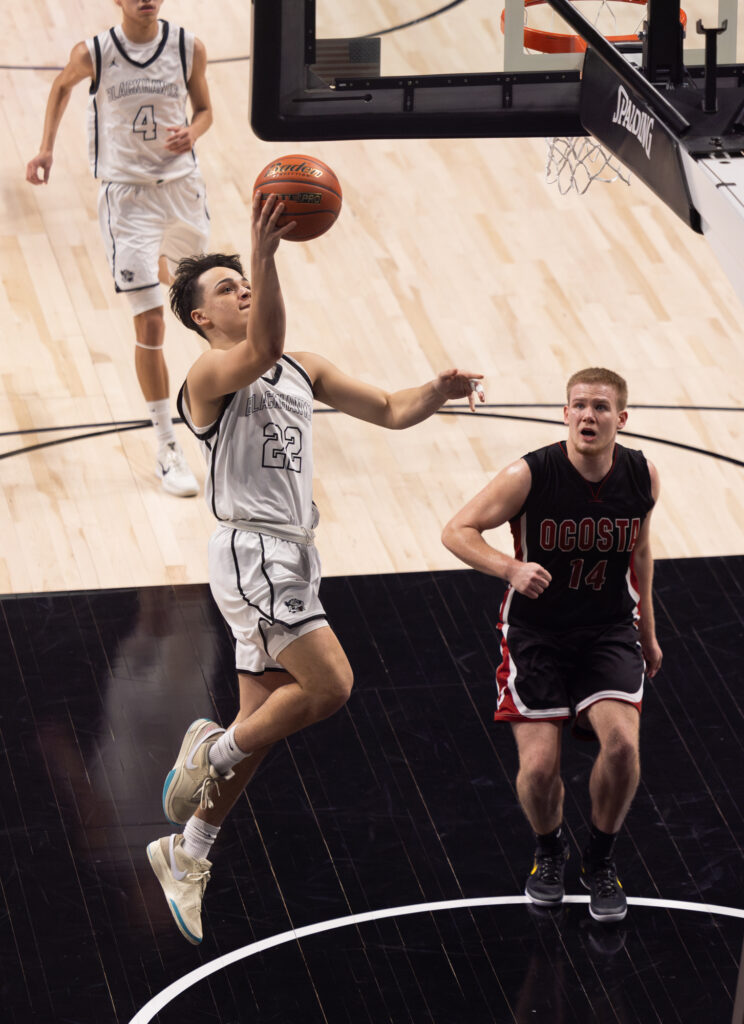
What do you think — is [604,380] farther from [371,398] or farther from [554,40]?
[554,40]

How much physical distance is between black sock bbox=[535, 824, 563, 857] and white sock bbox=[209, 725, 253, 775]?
0.97 meters

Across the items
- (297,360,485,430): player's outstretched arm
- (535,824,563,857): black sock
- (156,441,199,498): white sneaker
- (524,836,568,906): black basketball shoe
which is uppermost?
(297,360,485,430): player's outstretched arm

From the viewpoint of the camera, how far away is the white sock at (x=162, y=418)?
305 inches

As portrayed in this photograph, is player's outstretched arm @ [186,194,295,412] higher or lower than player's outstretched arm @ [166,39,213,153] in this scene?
higher

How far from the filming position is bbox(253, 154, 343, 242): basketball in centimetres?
479

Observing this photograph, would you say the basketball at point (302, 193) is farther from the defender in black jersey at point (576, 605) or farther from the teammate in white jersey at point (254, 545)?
the defender in black jersey at point (576, 605)

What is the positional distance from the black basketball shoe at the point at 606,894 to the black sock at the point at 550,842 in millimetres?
111

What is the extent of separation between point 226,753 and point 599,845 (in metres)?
1.19

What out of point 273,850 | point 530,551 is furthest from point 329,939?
point 530,551

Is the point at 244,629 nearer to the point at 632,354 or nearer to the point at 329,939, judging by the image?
the point at 329,939

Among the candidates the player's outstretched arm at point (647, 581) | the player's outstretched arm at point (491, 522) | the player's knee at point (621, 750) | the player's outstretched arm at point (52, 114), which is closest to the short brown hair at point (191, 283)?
the player's outstretched arm at point (491, 522)

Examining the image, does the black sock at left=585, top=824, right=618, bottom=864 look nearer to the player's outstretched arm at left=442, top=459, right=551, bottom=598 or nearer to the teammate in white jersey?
the player's outstretched arm at left=442, top=459, right=551, bottom=598

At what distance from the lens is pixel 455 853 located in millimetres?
5691

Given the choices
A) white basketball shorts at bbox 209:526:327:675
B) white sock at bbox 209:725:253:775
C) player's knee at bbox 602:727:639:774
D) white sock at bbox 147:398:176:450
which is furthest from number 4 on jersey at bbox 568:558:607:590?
white sock at bbox 147:398:176:450
